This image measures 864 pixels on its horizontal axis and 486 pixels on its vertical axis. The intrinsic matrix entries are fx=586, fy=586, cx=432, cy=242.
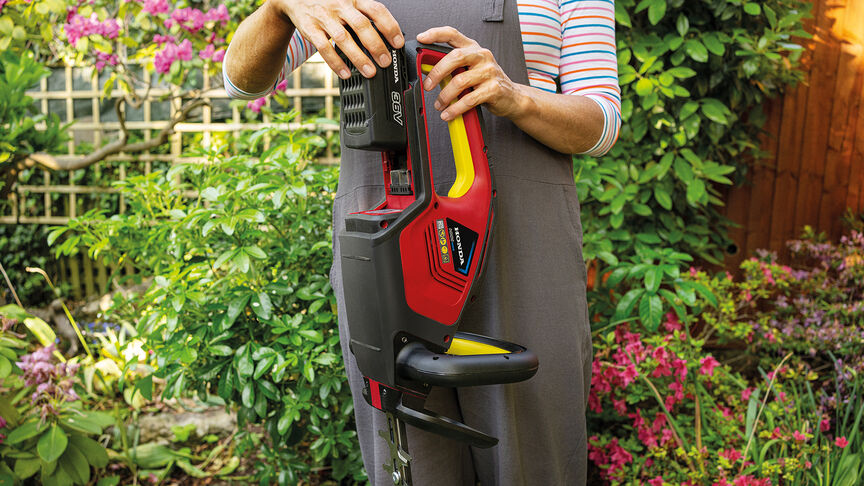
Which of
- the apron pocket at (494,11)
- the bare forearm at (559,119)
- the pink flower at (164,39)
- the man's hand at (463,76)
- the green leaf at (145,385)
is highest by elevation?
the pink flower at (164,39)

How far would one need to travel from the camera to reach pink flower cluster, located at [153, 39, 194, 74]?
9.18 feet

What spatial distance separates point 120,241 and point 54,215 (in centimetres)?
326

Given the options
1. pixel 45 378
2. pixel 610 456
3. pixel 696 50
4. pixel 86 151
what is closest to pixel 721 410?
pixel 610 456

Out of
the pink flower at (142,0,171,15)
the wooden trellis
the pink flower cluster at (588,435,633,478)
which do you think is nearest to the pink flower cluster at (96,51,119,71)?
the pink flower at (142,0,171,15)

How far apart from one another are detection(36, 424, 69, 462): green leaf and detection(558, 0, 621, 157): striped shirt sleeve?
190 cm

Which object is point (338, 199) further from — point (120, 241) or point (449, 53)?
point (120, 241)

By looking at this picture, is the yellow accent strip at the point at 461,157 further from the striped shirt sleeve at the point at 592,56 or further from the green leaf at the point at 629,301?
the green leaf at the point at 629,301

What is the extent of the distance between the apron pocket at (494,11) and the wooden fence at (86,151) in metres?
3.44

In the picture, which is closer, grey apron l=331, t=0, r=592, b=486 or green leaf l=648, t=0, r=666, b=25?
grey apron l=331, t=0, r=592, b=486

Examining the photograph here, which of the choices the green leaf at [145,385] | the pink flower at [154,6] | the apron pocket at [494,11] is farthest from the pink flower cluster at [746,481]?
the pink flower at [154,6]

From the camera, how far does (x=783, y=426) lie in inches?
78.5

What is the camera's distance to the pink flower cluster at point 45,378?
6.28ft

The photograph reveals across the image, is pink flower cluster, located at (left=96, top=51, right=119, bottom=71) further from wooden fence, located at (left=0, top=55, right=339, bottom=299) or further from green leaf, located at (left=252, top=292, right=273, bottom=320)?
green leaf, located at (left=252, top=292, right=273, bottom=320)

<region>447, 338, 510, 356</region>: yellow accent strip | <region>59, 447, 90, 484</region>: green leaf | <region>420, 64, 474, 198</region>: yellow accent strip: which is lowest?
<region>59, 447, 90, 484</region>: green leaf
